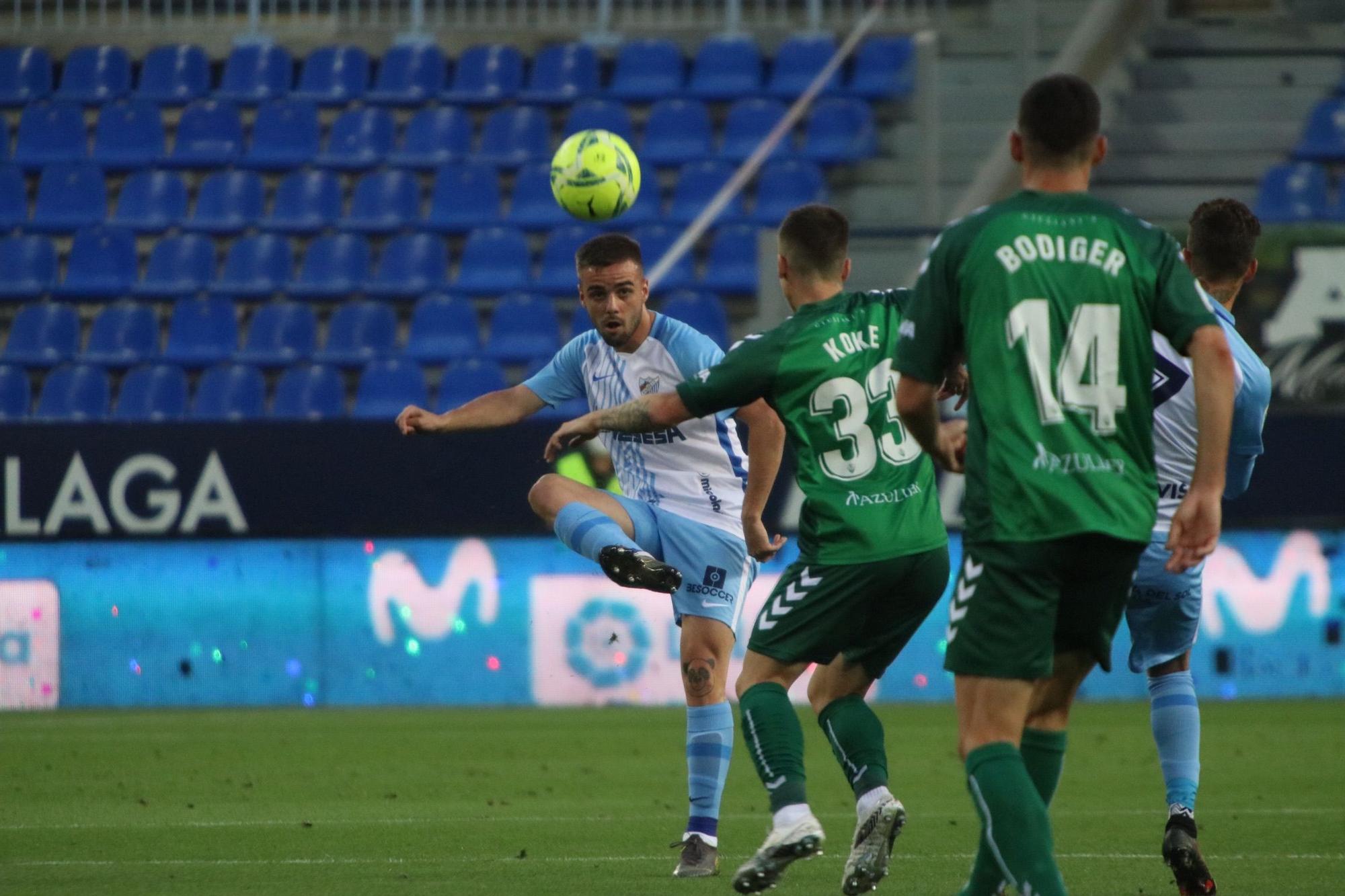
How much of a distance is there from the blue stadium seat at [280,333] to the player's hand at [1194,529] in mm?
12066

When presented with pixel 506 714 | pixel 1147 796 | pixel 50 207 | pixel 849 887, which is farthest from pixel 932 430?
pixel 50 207

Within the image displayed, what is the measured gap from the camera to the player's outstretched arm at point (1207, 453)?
14.1ft

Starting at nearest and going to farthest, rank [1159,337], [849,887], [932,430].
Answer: [932,430], [849,887], [1159,337]

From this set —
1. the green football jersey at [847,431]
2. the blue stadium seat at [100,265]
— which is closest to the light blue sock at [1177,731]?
the green football jersey at [847,431]

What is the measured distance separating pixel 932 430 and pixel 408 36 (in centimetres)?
1420

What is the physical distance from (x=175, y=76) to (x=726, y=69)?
489 cm

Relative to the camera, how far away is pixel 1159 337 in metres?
6.15

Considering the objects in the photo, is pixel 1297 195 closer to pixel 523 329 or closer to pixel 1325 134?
pixel 1325 134

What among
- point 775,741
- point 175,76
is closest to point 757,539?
point 775,741

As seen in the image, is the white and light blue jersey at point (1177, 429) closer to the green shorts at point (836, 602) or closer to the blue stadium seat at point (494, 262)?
the green shorts at point (836, 602)

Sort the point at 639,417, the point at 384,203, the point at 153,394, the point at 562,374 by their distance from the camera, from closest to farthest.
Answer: the point at 639,417 → the point at 562,374 → the point at 153,394 → the point at 384,203

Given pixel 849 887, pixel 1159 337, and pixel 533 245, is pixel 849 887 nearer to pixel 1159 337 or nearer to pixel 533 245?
pixel 1159 337

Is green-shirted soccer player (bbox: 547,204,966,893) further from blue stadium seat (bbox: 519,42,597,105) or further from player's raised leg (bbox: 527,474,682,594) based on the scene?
blue stadium seat (bbox: 519,42,597,105)

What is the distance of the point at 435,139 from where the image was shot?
17297mm
